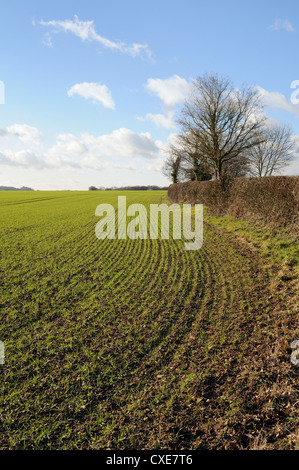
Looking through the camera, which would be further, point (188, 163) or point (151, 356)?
point (188, 163)

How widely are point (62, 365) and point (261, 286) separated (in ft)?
16.1

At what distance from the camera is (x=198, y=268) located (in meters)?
8.08

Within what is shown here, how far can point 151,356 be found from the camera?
161 inches

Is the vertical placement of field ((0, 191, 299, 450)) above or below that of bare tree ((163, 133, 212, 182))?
below

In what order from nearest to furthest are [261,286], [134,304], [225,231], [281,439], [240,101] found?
[281,439], [134,304], [261,286], [225,231], [240,101]

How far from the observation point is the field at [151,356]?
2906mm

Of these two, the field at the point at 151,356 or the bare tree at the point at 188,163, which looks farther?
the bare tree at the point at 188,163

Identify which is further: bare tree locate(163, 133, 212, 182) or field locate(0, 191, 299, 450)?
bare tree locate(163, 133, 212, 182)

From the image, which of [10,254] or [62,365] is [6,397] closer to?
[62,365]

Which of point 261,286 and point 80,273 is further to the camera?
point 80,273

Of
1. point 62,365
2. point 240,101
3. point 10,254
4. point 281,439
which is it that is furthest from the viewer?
point 240,101

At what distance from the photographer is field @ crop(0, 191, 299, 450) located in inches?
114

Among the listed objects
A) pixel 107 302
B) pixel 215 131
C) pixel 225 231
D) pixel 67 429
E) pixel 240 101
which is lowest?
pixel 67 429

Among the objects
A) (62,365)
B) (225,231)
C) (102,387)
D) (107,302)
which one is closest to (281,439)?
(102,387)
